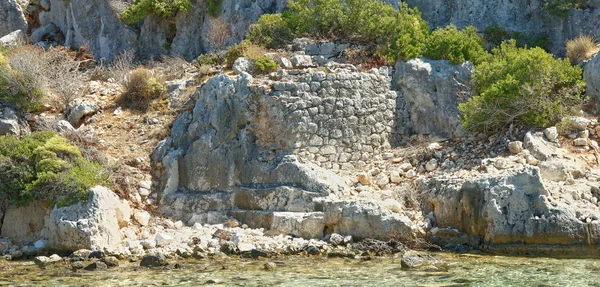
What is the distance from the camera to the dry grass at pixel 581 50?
696 inches

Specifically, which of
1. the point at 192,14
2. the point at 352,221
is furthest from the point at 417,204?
the point at 192,14

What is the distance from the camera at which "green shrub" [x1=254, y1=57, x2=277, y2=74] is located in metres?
16.9

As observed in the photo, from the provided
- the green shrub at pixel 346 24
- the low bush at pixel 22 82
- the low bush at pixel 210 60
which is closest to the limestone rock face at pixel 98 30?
the low bush at pixel 210 60

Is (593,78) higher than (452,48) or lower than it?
lower

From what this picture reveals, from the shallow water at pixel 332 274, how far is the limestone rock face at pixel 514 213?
544 millimetres

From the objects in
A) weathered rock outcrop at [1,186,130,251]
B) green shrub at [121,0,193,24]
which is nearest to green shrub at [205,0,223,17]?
green shrub at [121,0,193,24]

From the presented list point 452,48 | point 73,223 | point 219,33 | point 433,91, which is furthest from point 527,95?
point 73,223

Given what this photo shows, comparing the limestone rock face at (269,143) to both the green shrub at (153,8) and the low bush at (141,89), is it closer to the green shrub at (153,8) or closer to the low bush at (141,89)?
the low bush at (141,89)

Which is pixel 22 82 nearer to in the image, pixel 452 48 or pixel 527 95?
pixel 452 48

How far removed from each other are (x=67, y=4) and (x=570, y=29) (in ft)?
50.6

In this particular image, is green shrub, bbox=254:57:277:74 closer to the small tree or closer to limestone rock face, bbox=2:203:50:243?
the small tree

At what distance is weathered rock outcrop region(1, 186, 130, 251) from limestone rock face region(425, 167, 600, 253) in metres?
6.46

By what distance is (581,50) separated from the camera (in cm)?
1775

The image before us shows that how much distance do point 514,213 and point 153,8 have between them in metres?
13.2
